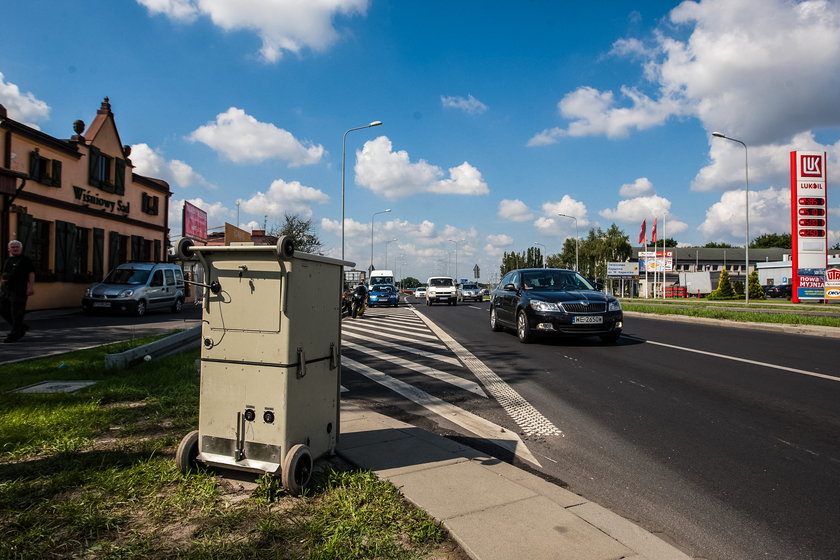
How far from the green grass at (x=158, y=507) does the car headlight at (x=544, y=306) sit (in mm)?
7635

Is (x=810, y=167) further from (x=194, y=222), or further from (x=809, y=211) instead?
(x=194, y=222)

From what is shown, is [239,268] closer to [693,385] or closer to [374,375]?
[374,375]

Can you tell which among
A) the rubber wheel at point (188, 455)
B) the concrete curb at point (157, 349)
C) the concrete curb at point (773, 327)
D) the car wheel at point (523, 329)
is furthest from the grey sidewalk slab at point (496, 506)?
the concrete curb at point (773, 327)

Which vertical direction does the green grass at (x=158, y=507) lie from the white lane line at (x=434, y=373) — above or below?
above

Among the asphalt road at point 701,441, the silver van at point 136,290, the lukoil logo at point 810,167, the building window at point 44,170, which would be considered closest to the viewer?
the asphalt road at point 701,441

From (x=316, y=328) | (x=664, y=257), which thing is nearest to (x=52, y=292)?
(x=316, y=328)

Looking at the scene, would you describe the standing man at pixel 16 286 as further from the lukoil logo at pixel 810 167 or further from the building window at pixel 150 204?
the lukoil logo at pixel 810 167

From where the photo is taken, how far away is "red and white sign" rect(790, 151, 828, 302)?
106ft

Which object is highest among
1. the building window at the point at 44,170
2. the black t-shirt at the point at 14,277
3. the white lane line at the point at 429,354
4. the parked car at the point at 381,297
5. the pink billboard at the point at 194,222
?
the building window at the point at 44,170

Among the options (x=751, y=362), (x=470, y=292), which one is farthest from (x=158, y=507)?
(x=470, y=292)

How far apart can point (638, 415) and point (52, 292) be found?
22.9 m

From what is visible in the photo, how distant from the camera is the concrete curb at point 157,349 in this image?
6.80m

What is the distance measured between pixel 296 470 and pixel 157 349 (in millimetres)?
5248

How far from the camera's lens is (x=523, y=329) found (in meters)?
11.1
